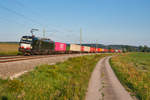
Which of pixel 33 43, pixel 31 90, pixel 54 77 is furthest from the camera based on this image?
pixel 33 43

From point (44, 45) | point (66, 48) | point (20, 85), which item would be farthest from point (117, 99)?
point (66, 48)

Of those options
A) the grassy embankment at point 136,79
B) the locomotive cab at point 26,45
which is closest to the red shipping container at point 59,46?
the locomotive cab at point 26,45

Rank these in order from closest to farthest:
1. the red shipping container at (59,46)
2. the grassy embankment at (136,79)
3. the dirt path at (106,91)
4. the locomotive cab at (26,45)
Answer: the dirt path at (106,91) → the grassy embankment at (136,79) → the locomotive cab at (26,45) → the red shipping container at (59,46)

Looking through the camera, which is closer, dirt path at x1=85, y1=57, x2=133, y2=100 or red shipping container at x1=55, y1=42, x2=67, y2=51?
dirt path at x1=85, y1=57, x2=133, y2=100

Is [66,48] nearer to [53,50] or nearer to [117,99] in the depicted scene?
[53,50]

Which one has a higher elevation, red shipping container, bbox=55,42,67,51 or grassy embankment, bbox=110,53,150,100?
red shipping container, bbox=55,42,67,51

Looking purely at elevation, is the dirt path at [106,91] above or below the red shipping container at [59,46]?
below

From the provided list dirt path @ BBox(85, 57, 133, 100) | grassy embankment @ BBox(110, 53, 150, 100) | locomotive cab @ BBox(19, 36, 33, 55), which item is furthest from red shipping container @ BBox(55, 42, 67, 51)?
dirt path @ BBox(85, 57, 133, 100)

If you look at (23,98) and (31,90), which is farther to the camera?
(31,90)

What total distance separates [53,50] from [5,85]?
3226 cm

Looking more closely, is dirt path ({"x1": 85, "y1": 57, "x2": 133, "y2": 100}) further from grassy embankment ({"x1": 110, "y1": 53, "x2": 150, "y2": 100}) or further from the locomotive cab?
the locomotive cab

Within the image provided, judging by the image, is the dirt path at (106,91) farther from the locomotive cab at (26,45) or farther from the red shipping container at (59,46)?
the red shipping container at (59,46)

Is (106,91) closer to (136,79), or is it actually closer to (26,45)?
(136,79)

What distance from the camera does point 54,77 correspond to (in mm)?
10203
